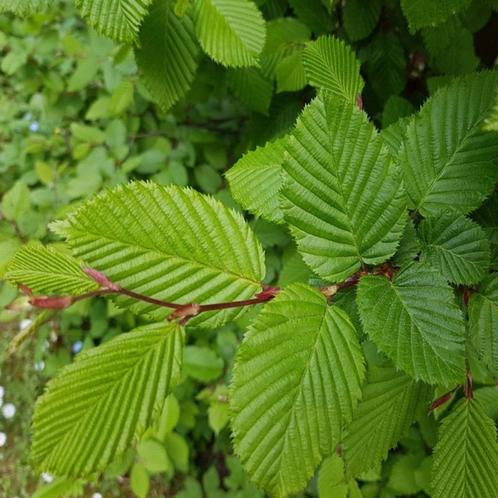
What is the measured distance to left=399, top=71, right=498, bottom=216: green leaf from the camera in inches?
24.9

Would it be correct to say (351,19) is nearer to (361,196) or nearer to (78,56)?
(361,196)

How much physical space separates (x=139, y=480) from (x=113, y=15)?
51.7 inches

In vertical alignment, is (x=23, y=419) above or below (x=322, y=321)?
below

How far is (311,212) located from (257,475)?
0.28 m

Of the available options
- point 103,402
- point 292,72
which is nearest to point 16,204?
point 292,72

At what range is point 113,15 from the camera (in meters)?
0.73

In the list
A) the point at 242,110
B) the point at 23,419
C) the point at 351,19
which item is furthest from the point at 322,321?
the point at 23,419

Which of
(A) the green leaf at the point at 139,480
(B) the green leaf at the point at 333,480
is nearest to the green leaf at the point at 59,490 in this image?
(A) the green leaf at the point at 139,480

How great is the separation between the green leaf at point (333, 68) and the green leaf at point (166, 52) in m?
0.29

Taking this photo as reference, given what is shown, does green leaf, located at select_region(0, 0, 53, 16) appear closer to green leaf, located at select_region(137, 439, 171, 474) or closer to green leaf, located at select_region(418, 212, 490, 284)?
green leaf, located at select_region(418, 212, 490, 284)

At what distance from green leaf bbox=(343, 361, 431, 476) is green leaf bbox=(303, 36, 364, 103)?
16.8 inches

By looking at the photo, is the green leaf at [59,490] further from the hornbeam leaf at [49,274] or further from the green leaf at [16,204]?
the hornbeam leaf at [49,274]

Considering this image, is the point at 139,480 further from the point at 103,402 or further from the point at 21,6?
the point at 21,6

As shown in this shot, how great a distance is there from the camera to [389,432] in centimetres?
75
